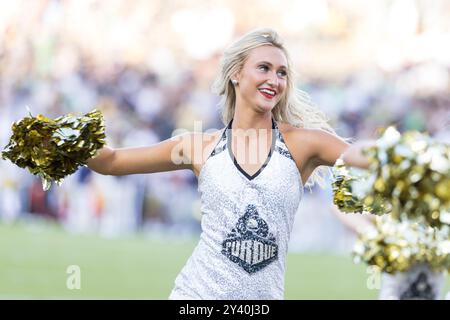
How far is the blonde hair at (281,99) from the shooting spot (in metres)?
3.97

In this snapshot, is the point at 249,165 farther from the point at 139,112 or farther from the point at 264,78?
the point at 139,112

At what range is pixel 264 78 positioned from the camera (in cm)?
389

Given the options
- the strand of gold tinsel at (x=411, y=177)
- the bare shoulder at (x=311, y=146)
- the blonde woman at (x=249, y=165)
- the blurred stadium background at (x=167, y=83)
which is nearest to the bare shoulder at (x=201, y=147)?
the blonde woman at (x=249, y=165)

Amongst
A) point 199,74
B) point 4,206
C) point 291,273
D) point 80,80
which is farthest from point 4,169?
point 291,273

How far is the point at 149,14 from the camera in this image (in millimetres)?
13812

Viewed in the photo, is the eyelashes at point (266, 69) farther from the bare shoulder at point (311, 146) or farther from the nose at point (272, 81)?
the bare shoulder at point (311, 146)

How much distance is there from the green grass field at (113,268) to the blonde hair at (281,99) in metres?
4.10

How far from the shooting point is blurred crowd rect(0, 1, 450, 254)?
494 inches

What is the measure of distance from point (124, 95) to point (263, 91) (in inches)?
359

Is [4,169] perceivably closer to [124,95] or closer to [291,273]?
[124,95]

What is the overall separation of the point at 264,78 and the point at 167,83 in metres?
9.15

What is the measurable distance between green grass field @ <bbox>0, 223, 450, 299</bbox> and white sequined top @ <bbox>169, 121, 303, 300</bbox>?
434 centimetres

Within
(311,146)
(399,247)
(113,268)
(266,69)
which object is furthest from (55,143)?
(113,268)

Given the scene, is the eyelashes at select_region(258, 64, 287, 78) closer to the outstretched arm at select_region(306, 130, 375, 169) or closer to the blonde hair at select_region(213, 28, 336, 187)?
the blonde hair at select_region(213, 28, 336, 187)
